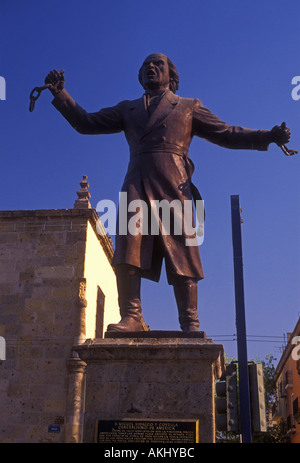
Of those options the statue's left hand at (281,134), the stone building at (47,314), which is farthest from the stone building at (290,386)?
Answer: the statue's left hand at (281,134)

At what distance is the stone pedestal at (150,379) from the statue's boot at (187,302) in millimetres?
316

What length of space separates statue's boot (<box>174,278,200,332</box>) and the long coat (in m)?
0.09

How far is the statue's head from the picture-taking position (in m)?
5.70

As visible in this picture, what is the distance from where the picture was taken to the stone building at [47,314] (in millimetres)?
13461

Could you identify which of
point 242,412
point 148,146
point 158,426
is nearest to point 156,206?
point 148,146

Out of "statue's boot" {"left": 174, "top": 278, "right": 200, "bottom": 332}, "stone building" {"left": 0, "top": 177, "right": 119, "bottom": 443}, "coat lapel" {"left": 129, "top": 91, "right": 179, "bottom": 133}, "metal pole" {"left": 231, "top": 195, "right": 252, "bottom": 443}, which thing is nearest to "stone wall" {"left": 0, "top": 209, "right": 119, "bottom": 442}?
"stone building" {"left": 0, "top": 177, "right": 119, "bottom": 443}

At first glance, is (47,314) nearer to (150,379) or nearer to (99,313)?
(99,313)

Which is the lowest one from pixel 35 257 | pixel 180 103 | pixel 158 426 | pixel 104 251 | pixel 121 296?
pixel 158 426

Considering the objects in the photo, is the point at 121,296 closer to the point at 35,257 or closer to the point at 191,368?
the point at 191,368

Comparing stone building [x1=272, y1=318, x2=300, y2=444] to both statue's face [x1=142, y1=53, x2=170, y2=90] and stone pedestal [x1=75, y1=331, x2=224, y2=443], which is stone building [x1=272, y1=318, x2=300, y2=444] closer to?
statue's face [x1=142, y1=53, x2=170, y2=90]

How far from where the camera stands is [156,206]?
519 cm

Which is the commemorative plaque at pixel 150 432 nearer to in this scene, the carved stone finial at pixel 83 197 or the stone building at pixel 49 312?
the stone building at pixel 49 312

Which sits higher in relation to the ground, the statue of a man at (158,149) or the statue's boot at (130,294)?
the statue of a man at (158,149)

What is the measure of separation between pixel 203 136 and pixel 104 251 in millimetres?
12296
